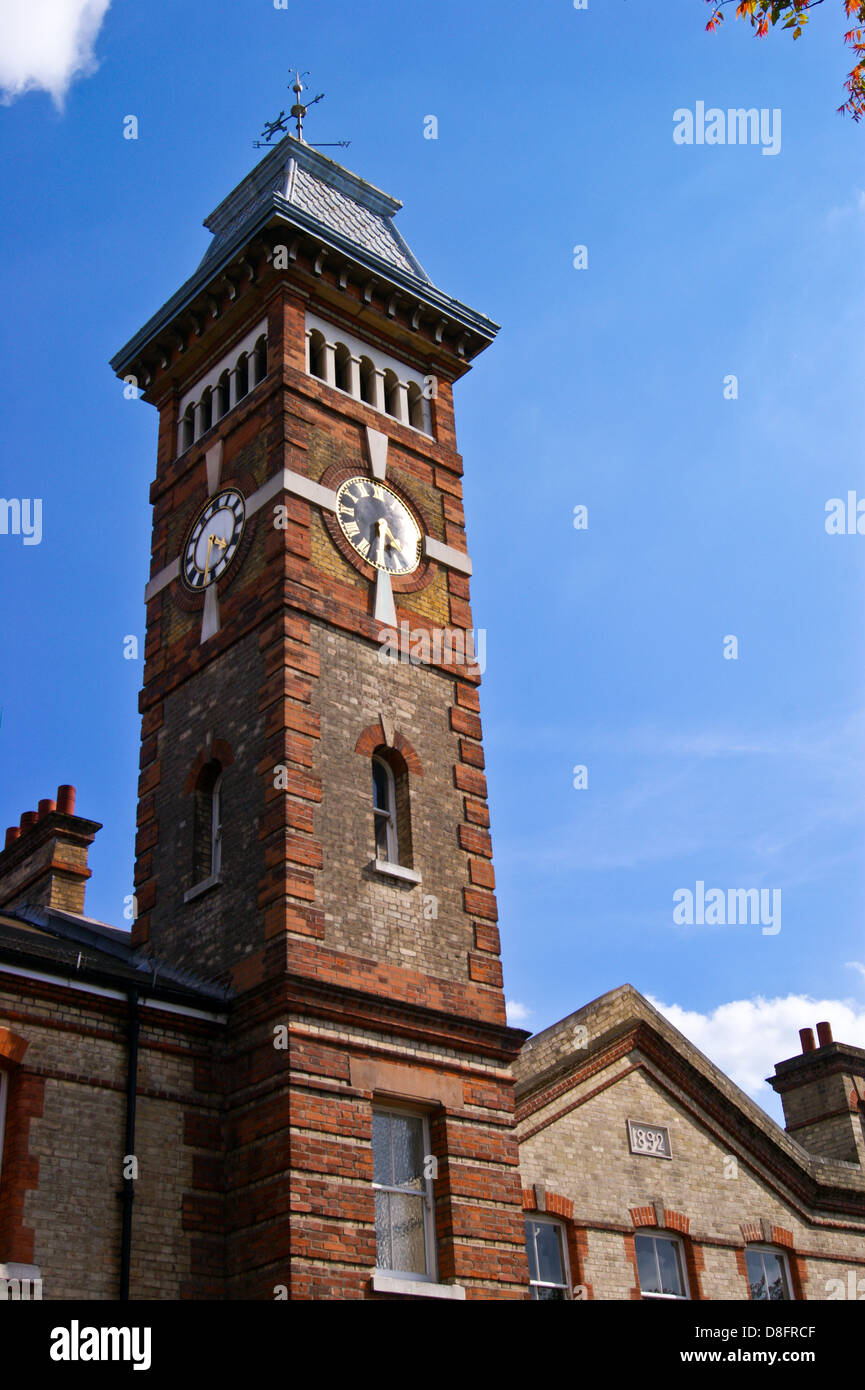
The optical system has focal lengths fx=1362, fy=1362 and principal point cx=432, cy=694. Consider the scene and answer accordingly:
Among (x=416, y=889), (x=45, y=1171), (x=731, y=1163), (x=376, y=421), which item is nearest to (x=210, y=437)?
(x=376, y=421)

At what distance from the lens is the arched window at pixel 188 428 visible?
23.8 m

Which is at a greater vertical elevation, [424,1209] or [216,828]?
[216,828]

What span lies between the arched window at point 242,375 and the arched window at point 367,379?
6.38ft

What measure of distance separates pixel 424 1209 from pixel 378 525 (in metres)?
10.2

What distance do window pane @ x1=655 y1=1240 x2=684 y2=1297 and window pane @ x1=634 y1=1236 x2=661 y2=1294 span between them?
0.15 metres

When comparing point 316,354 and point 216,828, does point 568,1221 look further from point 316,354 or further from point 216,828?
point 316,354

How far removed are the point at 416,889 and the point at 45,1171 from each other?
6116mm

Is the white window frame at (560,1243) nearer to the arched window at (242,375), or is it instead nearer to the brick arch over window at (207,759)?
the brick arch over window at (207,759)

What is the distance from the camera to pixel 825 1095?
2686 cm

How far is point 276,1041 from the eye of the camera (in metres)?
Answer: 16.2

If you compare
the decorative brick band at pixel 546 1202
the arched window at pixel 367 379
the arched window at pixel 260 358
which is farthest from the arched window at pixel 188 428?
the decorative brick band at pixel 546 1202

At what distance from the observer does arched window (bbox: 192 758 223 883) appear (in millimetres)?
19047

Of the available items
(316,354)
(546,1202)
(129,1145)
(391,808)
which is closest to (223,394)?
(316,354)
